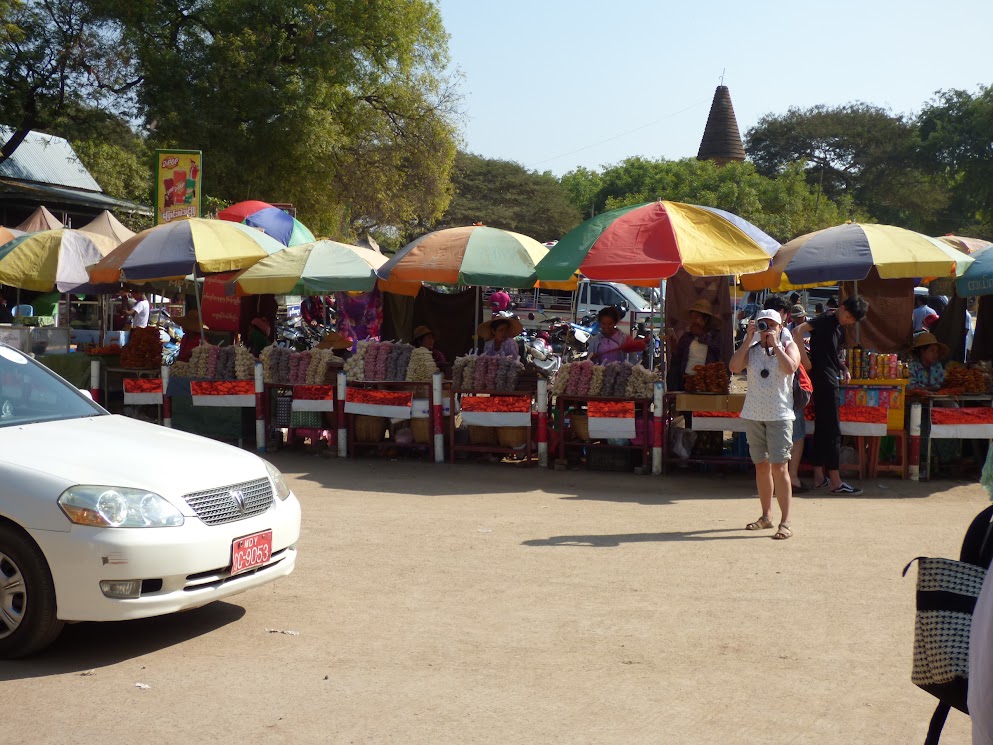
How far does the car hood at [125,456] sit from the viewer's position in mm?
5520

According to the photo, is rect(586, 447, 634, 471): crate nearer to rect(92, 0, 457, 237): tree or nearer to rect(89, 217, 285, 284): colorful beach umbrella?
rect(89, 217, 285, 284): colorful beach umbrella

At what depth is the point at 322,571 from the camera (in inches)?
297

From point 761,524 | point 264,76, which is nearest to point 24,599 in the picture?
point 761,524

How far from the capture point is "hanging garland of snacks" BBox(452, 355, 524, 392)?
41.2 ft

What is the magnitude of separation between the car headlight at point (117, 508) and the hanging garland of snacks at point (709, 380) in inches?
286

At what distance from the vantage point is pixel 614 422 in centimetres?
1191

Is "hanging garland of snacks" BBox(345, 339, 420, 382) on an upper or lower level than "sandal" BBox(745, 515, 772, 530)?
upper

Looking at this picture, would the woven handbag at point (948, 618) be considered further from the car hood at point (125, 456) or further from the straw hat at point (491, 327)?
the straw hat at point (491, 327)

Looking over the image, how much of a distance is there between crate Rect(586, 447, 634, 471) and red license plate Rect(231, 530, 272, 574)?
6825 millimetres

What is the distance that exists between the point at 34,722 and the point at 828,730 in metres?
3.45

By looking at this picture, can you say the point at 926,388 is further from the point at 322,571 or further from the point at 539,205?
the point at 539,205

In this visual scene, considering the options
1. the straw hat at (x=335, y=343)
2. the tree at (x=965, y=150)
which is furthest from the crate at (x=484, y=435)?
the tree at (x=965, y=150)

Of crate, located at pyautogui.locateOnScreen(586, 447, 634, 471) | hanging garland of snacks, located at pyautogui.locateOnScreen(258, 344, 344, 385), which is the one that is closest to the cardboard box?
crate, located at pyautogui.locateOnScreen(586, 447, 634, 471)

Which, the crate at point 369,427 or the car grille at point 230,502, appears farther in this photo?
the crate at point 369,427
